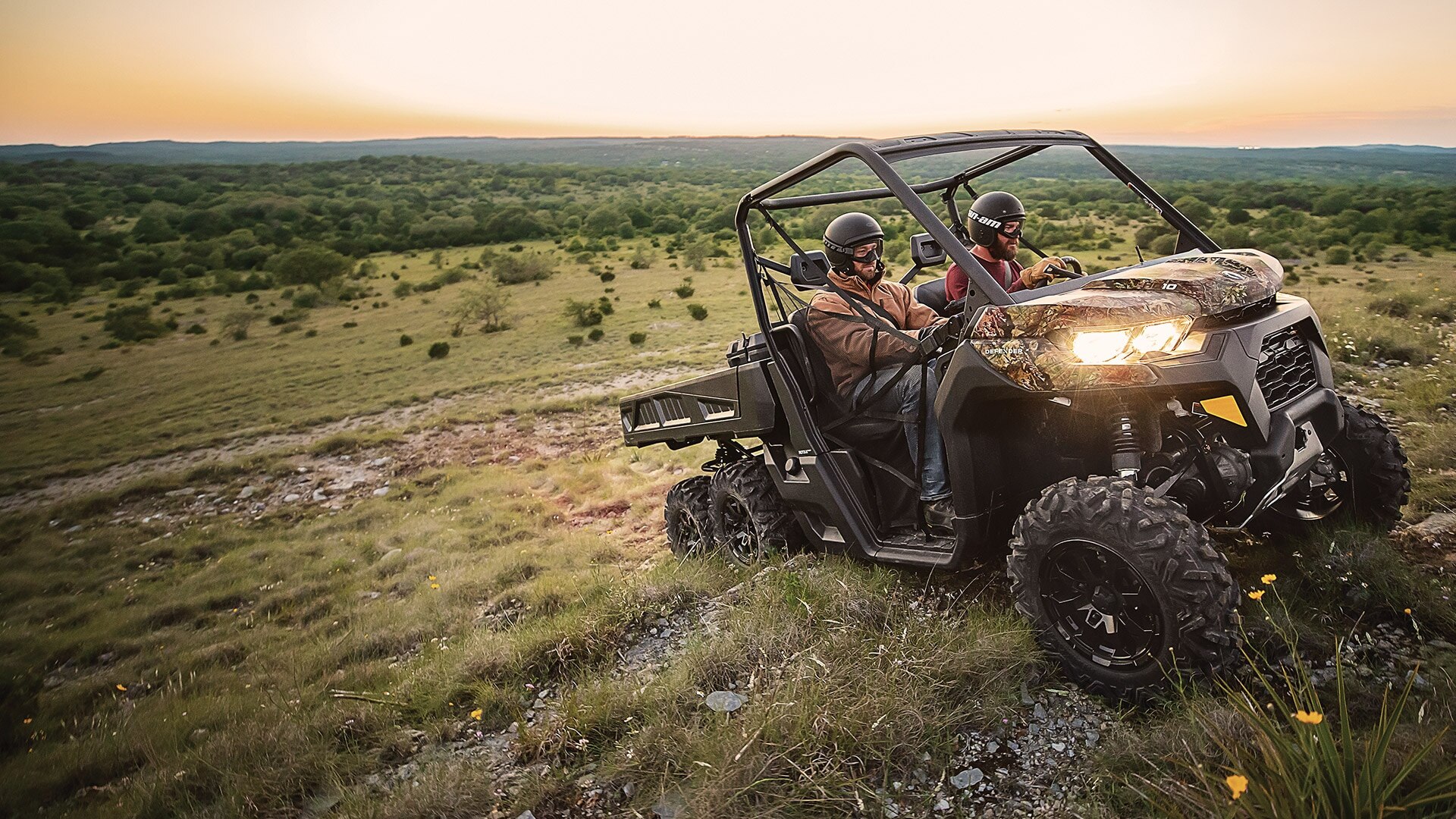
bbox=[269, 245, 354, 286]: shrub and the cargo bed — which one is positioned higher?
the cargo bed

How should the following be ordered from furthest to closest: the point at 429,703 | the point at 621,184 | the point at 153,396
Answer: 1. the point at 621,184
2. the point at 153,396
3. the point at 429,703

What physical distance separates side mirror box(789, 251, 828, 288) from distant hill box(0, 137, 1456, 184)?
51 centimetres

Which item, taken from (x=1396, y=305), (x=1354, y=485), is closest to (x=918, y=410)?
(x=1354, y=485)

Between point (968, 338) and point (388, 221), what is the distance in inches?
2432

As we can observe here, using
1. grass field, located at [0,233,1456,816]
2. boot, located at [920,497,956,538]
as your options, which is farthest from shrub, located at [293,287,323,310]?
boot, located at [920,497,956,538]

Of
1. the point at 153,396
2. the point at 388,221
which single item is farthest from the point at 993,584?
the point at 388,221

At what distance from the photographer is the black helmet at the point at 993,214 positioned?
420cm

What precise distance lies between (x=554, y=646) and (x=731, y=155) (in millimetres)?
104377

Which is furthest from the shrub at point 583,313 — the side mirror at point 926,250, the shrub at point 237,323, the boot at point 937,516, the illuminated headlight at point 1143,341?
the illuminated headlight at point 1143,341

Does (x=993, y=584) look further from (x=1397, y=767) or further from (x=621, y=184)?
(x=621, y=184)

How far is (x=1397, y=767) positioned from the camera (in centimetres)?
222

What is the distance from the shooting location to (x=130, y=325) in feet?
87.6

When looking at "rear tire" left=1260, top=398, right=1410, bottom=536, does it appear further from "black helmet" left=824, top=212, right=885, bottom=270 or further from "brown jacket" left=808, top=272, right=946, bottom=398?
"black helmet" left=824, top=212, right=885, bottom=270

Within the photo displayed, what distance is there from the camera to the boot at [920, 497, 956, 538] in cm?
376
